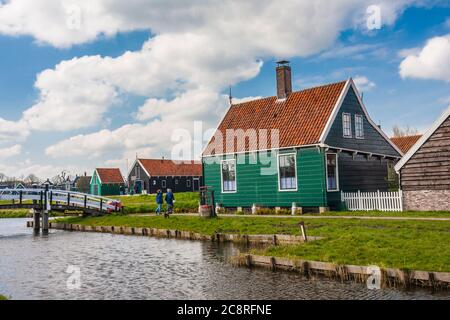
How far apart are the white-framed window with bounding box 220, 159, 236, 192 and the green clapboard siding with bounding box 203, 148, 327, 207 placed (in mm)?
332

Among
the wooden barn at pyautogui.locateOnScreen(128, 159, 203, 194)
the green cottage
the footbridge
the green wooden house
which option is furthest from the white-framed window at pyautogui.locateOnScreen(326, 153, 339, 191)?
the green wooden house

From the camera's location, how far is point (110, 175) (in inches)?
3162

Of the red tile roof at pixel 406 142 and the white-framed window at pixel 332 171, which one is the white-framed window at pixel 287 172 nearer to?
the white-framed window at pixel 332 171

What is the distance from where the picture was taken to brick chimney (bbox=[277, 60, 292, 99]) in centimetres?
3069

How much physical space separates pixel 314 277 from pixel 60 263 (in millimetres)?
9653

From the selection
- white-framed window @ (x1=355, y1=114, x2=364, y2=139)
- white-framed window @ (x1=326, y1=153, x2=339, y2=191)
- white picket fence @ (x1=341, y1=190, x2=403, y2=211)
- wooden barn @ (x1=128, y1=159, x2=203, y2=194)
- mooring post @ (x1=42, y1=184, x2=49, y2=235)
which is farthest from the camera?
wooden barn @ (x1=128, y1=159, x2=203, y2=194)

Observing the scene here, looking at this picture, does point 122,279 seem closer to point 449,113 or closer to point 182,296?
point 182,296

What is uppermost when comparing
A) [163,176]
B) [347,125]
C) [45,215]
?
[347,125]

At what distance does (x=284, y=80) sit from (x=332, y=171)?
296 inches

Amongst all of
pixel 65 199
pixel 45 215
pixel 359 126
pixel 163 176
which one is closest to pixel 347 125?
pixel 359 126

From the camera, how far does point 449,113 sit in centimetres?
2219

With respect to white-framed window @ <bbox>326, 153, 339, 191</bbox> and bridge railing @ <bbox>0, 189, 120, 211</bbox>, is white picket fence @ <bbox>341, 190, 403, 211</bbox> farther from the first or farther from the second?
bridge railing @ <bbox>0, 189, 120, 211</bbox>

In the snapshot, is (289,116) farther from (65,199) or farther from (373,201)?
(65,199)

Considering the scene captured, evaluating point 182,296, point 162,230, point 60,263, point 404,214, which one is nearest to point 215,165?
point 162,230
